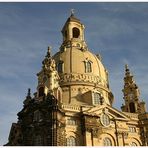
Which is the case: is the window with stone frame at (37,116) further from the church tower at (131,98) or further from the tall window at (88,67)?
the church tower at (131,98)

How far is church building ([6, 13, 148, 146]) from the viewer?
4794 cm

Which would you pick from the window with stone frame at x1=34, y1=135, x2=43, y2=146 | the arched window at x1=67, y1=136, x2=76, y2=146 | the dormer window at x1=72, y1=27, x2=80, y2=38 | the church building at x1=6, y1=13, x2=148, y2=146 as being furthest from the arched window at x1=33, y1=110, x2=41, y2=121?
the dormer window at x1=72, y1=27, x2=80, y2=38

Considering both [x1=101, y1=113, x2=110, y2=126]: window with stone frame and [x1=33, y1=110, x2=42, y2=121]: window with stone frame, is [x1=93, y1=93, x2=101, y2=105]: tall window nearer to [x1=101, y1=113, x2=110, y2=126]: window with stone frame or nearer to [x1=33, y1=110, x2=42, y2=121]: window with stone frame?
[x1=101, y1=113, x2=110, y2=126]: window with stone frame

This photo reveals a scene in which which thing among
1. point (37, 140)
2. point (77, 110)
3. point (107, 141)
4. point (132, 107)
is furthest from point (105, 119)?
point (37, 140)

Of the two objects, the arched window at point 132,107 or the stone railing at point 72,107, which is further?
the arched window at point 132,107

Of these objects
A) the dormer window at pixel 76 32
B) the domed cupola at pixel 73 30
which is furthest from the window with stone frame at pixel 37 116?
the dormer window at pixel 76 32

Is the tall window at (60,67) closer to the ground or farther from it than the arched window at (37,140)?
farther from it

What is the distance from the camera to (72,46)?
67.4 metres

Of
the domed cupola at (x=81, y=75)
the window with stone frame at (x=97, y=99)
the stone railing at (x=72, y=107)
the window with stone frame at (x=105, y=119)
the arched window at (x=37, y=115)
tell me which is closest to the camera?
the arched window at (x=37, y=115)

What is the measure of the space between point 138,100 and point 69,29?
74.2 ft

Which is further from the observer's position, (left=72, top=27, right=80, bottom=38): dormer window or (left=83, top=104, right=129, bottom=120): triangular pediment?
(left=72, top=27, right=80, bottom=38): dormer window

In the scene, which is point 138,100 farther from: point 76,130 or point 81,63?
point 76,130

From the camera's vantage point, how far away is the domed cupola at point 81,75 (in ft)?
187

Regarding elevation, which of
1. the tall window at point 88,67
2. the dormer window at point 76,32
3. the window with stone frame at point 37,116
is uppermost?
the dormer window at point 76,32
